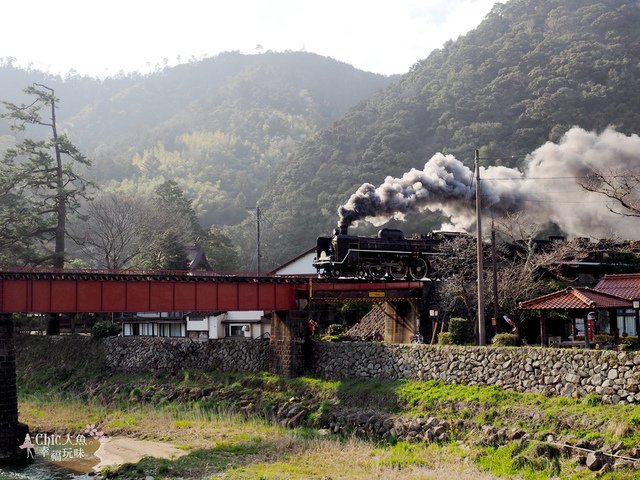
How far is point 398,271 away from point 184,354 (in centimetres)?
1571

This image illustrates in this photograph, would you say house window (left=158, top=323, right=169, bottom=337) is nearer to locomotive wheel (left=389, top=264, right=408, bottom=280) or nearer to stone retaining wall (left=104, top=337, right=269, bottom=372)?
stone retaining wall (left=104, top=337, right=269, bottom=372)

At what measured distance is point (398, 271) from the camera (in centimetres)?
4244

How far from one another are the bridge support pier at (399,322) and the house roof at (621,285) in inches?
462

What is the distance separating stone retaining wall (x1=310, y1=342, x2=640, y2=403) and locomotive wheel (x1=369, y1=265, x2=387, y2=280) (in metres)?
4.72

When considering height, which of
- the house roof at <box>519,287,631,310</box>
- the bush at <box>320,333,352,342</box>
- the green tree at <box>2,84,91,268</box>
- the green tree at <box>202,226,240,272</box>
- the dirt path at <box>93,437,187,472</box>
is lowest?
the dirt path at <box>93,437,187,472</box>

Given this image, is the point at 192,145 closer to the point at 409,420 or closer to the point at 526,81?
the point at 526,81

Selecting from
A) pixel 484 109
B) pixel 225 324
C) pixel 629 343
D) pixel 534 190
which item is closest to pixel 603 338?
pixel 629 343

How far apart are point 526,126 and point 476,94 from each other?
1290cm

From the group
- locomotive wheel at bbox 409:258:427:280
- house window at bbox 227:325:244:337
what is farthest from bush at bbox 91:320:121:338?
locomotive wheel at bbox 409:258:427:280

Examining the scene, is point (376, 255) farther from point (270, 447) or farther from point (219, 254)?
point (219, 254)

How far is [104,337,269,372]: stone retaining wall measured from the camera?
42875 millimetres


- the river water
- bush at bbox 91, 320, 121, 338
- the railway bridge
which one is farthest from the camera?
bush at bbox 91, 320, 121, 338

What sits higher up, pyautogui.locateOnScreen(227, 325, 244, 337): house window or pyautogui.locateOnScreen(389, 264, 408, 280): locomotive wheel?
pyautogui.locateOnScreen(389, 264, 408, 280): locomotive wheel

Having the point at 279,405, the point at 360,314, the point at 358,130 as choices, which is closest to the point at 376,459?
the point at 279,405
